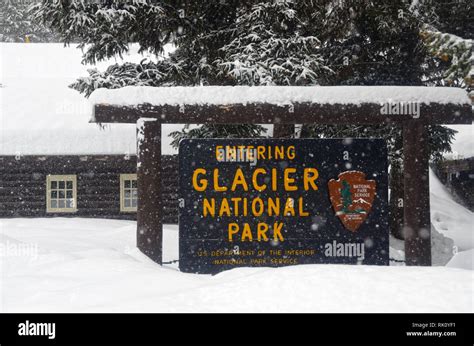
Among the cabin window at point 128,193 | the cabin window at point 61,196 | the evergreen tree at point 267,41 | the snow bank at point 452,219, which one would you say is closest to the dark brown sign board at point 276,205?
the evergreen tree at point 267,41

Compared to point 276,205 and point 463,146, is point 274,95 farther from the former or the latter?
point 463,146

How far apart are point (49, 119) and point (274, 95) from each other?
12.2m

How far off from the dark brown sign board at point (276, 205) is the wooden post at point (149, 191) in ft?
1.13

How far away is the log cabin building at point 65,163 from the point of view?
648 inches

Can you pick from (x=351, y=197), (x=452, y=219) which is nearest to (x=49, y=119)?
(x=351, y=197)

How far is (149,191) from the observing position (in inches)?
293

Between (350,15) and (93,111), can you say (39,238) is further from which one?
(350,15)

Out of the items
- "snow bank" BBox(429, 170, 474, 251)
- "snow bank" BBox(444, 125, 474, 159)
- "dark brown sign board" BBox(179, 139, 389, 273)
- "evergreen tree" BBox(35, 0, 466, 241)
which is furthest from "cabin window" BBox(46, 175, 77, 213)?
"snow bank" BBox(444, 125, 474, 159)

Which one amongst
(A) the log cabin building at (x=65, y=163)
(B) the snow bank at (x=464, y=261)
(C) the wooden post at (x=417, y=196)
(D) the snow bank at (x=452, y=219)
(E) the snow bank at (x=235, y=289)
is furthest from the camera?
(D) the snow bank at (x=452, y=219)

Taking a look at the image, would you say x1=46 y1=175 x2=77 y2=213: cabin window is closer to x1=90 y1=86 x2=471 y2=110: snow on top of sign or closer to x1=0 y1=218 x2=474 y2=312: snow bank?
x1=90 y1=86 x2=471 y2=110: snow on top of sign

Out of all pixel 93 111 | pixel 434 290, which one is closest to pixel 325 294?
pixel 434 290

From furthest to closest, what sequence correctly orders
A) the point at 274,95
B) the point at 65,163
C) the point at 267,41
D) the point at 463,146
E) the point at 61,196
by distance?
the point at 463,146, the point at 61,196, the point at 65,163, the point at 267,41, the point at 274,95

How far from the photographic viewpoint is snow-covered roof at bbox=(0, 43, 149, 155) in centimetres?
1650

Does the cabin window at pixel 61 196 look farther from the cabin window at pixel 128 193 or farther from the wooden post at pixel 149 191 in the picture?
the wooden post at pixel 149 191
